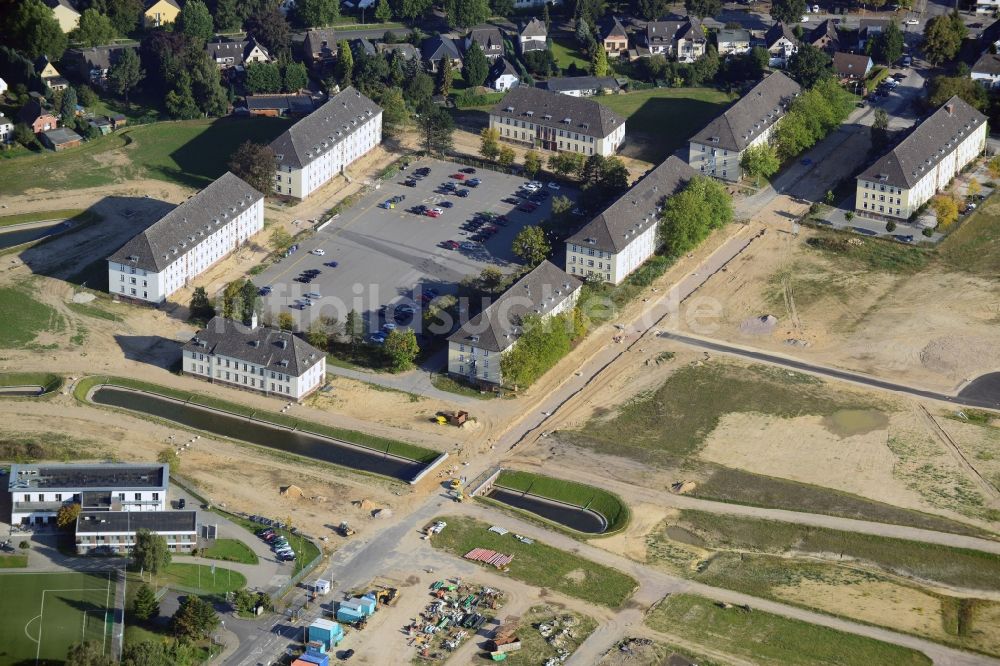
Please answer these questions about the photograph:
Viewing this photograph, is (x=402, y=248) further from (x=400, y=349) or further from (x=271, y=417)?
(x=271, y=417)

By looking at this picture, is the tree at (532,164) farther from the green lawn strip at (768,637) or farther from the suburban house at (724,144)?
the green lawn strip at (768,637)

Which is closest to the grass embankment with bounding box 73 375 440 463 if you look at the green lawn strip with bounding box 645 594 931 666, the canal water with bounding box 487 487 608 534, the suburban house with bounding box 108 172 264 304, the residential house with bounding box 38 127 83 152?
the canal water with bounding box 487 487 608 534

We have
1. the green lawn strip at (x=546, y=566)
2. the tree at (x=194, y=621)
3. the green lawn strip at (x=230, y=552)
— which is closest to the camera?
the tree at (x=194, y=621)

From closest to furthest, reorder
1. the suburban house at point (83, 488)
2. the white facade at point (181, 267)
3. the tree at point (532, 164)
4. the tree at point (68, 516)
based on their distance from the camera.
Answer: the tree at point (68, 516)
the suburban house at point (83, 488)
the white facade at point (181, 267)
the tree at point (532, 164)

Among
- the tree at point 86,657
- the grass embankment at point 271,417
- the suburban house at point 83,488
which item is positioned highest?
the tree at point 86,657

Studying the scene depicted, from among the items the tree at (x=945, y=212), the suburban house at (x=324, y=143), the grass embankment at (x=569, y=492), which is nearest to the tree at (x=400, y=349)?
the grass embankment at (x=569, y=492)

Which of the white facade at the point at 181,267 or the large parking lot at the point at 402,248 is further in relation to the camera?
the large parking lot at the point at 402,248

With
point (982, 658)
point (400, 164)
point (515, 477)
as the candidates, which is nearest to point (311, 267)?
point (400, 164)
